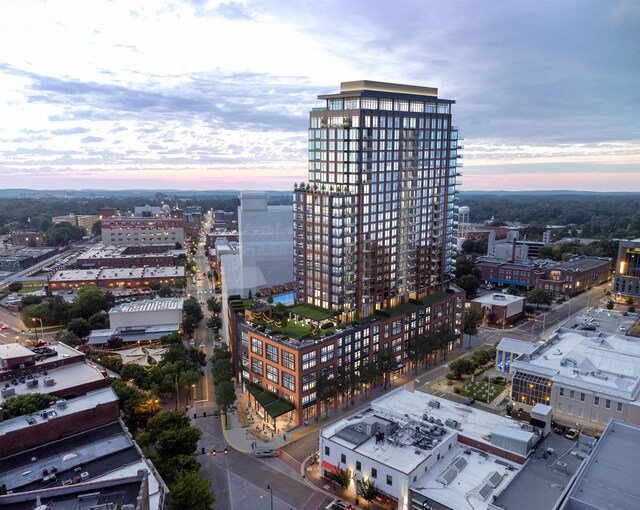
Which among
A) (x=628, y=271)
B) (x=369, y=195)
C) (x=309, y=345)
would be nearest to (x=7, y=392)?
(x=309, y=345)

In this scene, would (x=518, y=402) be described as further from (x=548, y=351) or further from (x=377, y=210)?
(x=377, y=210)

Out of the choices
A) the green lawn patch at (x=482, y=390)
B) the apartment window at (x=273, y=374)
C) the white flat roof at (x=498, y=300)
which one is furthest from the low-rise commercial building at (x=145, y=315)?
the white flat roof at (x=498, y=300)

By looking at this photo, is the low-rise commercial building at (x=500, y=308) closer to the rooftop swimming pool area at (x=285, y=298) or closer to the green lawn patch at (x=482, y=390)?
the green lawn patch at (x=482, y=390)

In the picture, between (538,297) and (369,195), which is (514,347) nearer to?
(369,195)

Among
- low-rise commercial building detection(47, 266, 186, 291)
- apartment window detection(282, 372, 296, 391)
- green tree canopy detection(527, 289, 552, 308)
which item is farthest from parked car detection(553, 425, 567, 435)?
low-rise commercial building detection(47, 266, 186, 291)

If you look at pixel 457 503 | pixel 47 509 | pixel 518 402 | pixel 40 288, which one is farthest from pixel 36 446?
pixel 40 288

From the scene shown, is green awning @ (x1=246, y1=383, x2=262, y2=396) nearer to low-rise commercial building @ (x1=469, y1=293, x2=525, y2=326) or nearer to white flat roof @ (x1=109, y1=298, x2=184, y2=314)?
white flat roof @ (x1=109, y1=298, x2=184, y2=314)
